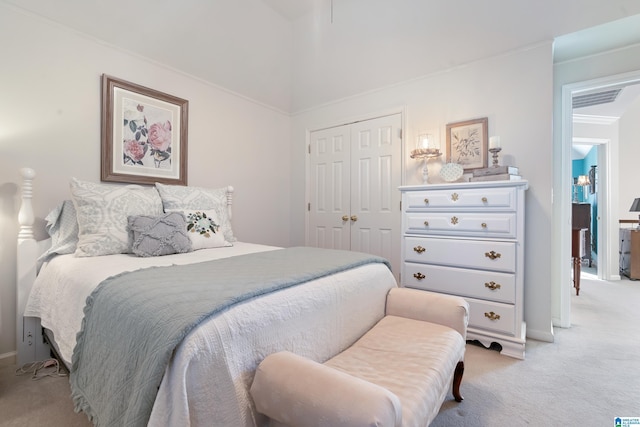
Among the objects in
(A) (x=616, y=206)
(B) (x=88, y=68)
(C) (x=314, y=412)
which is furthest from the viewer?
(A) (x=616, y=206)

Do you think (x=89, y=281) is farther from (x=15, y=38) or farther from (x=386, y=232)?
(x=386, y=232)

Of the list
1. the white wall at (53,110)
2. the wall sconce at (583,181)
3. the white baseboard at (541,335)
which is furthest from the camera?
the wall sconce at (583,181)

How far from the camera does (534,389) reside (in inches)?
67.9

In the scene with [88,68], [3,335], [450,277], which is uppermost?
[88,68]

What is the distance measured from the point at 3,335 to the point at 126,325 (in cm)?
180

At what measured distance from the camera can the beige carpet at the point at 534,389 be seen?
147 centimetres

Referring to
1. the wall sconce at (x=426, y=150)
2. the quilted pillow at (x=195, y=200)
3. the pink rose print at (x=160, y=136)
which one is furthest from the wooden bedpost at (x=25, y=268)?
the wall sconce at (x=426, y=150)

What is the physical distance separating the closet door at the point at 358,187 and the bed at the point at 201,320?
1452mm

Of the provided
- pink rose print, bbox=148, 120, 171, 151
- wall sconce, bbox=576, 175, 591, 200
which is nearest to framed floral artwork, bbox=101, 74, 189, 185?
pink rose print, bbox=148, 120, 171, 151

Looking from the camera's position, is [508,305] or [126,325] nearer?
[126,325]

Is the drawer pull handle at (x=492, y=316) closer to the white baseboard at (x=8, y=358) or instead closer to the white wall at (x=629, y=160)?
the white baseboard at (x=8, y=358)

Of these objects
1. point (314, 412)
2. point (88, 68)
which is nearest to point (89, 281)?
point (314, 412)

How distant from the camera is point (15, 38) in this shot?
197 centimetres

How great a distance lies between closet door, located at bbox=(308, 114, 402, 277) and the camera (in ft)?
10.6
